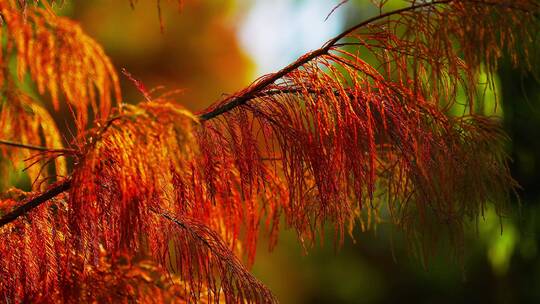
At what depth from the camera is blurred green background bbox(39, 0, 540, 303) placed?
5109 millimetres

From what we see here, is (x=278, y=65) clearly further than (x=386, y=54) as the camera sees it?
Yes

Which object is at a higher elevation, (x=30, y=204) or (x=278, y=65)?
(x=278, y=65)

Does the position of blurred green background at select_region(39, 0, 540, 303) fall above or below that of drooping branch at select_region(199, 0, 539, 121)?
above

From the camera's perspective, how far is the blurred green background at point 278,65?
511 centimetres

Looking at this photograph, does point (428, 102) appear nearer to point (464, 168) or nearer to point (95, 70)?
point (464, 168)

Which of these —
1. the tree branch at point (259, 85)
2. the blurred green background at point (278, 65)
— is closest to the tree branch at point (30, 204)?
the tree branch at point (259, 85)

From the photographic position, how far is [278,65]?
7402 mm

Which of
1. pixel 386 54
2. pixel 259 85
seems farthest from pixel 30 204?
pixel 386 54

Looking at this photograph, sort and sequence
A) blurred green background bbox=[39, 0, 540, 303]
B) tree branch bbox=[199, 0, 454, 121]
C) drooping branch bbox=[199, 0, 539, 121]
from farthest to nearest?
blurred green background bbox=[39, 0, 540, 303], tree branch bbox=[199, 0, 454, 121], drooping branch bbox=[199, 0, 539, 121]

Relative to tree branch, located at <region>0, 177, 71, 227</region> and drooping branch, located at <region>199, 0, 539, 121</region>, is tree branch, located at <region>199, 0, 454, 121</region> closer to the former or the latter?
drooping branch, located at <region>199, 0, 539, 121</region>

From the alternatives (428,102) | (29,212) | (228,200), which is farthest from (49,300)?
(428,102)

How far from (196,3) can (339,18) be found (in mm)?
1133

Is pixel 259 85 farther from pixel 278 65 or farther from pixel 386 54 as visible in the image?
pixel 278 65

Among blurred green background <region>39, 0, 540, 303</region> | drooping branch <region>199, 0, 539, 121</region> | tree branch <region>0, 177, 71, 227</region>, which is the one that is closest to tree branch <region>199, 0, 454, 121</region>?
drooping branch <region>199, 0, 539, 121</region>
